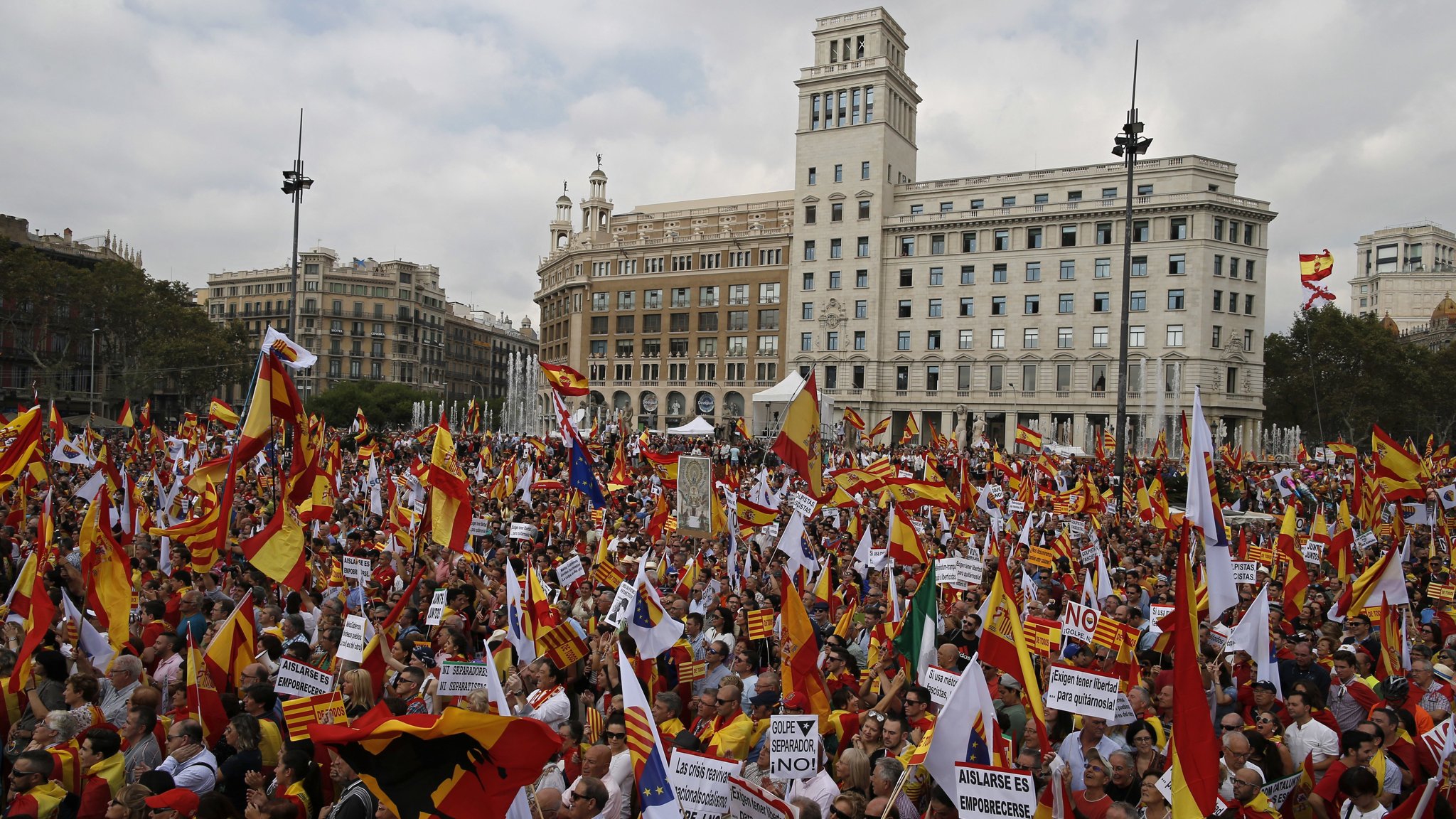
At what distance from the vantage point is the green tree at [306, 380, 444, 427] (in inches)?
3063

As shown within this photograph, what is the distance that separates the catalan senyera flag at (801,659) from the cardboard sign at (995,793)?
2.71 meters

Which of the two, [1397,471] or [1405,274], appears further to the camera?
[1405,274]

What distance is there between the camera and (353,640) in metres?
8.37

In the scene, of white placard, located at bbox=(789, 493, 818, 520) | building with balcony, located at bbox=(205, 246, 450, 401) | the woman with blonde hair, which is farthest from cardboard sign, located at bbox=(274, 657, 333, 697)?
building with balcony, located at bbox=(205, 246, 450, 401)

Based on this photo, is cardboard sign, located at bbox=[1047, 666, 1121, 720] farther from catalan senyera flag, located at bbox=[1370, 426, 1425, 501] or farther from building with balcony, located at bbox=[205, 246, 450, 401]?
building with balcony, located at bbox=[205, 246, 450, 401]

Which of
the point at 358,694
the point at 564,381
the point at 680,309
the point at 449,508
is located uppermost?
the point at 680,309

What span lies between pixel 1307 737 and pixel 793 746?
3747mm

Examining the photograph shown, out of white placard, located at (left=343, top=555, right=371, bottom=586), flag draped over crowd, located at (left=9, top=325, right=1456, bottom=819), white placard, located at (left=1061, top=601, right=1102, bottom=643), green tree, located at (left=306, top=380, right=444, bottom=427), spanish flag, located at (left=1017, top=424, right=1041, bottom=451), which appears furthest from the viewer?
green tree, located at (left=306, top=380, right=444, bottom=427)

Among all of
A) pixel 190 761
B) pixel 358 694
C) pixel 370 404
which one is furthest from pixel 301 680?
pixel 370 404

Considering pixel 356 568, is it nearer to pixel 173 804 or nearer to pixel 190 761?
pixel 190 761

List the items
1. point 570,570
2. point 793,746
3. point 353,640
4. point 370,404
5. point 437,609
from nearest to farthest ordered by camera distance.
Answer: point 793,746 → point 353,640 → point 437,609 → point 570,570 → point 370,404

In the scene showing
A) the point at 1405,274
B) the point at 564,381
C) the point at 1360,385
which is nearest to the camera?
the point at 564,381

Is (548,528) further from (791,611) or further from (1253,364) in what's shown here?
(1253,364)

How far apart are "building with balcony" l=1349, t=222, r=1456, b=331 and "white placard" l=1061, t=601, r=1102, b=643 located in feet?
445
